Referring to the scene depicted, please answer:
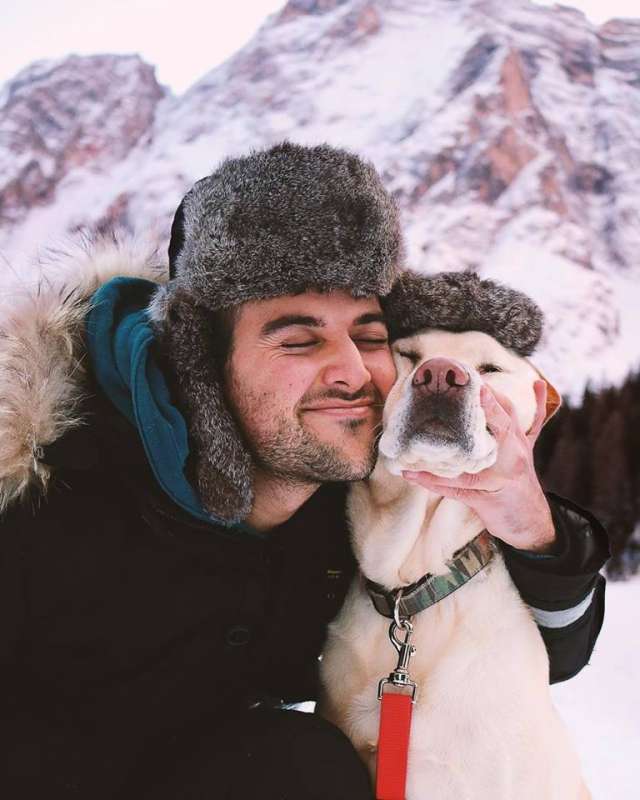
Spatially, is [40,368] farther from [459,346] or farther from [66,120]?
[66,120]

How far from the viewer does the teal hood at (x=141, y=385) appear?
62.7 inches

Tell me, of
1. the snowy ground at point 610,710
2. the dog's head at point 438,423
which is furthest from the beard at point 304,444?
the snowy ground at point 610,710

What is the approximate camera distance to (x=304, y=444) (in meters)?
1.77

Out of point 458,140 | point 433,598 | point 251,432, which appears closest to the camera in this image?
point 433,598

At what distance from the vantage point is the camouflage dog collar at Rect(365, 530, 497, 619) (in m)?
1.69

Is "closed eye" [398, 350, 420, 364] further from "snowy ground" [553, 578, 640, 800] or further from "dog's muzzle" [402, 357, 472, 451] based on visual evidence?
"snowy ground" [553, 578, 640, 800]

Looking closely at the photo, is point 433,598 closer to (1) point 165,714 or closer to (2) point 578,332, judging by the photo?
(1) point 165,714

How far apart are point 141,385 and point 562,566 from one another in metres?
1.05

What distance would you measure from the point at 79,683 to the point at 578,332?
4860 centimetres

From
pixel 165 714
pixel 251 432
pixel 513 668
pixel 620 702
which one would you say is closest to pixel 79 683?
pixel 165 714

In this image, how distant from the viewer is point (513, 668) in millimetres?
1607

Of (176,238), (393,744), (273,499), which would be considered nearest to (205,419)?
(273,499)

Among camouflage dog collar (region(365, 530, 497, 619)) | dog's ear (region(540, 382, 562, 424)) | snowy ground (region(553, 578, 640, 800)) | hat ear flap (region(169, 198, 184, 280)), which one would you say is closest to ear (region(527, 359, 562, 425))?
dog's ear (region(540, 382, 562, 424))

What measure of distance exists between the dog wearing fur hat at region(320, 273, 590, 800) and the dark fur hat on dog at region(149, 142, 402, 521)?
24cm
